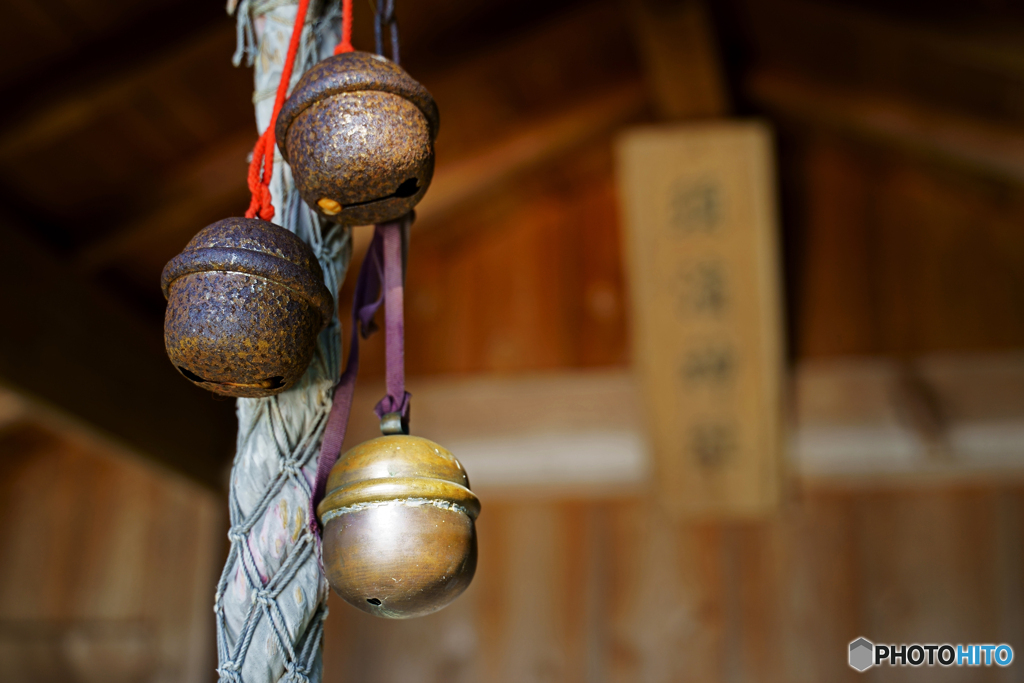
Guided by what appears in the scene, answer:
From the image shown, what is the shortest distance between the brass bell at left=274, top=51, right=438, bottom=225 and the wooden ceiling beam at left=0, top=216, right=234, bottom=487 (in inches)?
53.3

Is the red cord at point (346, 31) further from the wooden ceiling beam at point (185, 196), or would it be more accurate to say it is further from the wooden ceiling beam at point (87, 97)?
the wooden ceiling beam at point (185, 196)

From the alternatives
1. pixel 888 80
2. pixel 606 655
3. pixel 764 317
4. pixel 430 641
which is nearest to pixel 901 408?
pixel 764 317

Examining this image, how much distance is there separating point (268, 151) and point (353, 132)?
0.49 feet

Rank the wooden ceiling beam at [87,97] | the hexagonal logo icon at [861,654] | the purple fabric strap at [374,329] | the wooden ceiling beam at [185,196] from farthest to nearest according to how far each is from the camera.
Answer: the hexagonal logo icon at [861,654]
the wooden ceiling beam at [185,196]
the wooden ceiling beam at [87,97]
the purple fabric strap at [374,329]

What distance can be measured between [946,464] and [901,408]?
179mm

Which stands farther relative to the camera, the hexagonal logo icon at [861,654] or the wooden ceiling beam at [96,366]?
the hexagonal logo icon at [861,654]

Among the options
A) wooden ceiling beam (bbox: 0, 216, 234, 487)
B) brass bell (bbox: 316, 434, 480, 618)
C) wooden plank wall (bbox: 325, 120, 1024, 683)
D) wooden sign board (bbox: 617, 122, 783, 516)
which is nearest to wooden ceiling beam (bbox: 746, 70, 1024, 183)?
wooden plank wall (bbox: 325, 120, 1024, 683)

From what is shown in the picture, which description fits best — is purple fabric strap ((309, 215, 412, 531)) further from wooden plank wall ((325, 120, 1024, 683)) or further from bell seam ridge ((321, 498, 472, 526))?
wooden plank wall ((325, 120, 1024, 683))

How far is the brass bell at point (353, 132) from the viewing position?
841mm

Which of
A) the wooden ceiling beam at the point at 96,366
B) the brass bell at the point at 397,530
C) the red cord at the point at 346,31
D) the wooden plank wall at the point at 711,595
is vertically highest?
the wooden ceiling beam at the point at 96,366

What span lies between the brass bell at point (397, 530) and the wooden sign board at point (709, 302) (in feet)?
5.05

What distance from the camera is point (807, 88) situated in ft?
8.50

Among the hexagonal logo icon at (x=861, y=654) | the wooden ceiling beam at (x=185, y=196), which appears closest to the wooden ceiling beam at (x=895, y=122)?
the hexagonal logo icon at (x=861, y=654)

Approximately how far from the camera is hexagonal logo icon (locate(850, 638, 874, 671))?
2410 mm
